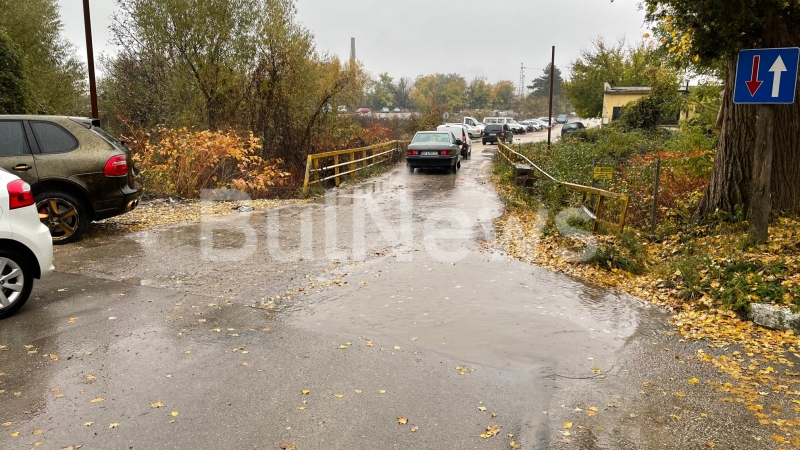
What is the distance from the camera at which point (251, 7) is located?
2052cm

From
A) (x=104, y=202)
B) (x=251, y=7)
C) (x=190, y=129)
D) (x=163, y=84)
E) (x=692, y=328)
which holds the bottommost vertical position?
(x=692, y=328)

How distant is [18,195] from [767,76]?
27.8 feet

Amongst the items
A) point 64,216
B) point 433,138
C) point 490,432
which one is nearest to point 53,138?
point 64,216

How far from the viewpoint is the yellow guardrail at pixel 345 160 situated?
16.2 metres

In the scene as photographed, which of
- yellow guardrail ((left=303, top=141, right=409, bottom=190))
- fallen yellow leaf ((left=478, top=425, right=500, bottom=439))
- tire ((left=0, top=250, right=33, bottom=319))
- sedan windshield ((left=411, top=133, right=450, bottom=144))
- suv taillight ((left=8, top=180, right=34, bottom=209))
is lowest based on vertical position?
fallen yellow leaf ((left=478, top=425, right=500, bottom=439))

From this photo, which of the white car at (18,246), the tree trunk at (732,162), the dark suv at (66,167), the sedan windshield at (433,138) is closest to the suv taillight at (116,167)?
the dark suv at (66,167)

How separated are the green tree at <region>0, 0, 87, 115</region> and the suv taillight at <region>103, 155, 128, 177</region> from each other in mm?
19361

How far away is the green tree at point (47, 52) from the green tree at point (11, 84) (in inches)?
364

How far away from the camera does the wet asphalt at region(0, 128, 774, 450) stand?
12.1 feet

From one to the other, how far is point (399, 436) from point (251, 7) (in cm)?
1988

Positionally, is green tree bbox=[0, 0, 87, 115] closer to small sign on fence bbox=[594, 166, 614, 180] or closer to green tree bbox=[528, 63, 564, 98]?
small sign on fence bbox=[594, 166, 614, 180]

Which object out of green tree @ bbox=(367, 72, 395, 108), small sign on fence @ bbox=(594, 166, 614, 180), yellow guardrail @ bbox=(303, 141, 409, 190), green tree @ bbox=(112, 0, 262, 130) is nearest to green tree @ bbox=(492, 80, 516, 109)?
green tree @ bbox=(367, 72, 395, 108)

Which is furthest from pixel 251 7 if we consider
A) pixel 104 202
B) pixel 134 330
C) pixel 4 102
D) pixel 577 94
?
pixel 577 94

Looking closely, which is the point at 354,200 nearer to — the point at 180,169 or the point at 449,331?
the point at 180,169
